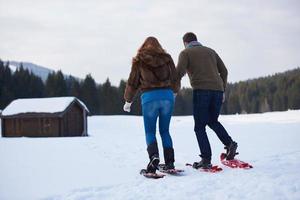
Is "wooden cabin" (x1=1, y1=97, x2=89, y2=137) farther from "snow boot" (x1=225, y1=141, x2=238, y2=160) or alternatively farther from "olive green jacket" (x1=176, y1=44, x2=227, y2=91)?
"snow boot" (x1=225, y1=141, x2=238, y2=160)

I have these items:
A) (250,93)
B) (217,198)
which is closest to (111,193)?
(217,198)

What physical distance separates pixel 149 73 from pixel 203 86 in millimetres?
1040

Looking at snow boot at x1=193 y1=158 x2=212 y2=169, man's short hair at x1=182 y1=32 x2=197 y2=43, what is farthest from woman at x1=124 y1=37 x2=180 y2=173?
man's short hair at x1=182 y1=32 x2=197 y2=43

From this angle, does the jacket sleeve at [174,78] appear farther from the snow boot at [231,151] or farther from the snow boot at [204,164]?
the snow boot at [231,151]

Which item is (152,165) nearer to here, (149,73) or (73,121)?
(149,73)

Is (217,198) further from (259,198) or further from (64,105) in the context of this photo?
(64,105)

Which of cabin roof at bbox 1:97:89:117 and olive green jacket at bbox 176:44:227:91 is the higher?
olive green jacket at bbox 176:44:227:91

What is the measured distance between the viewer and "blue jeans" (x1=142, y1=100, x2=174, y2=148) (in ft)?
18.7

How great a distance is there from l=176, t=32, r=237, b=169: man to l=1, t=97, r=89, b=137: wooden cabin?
2584 centimetres

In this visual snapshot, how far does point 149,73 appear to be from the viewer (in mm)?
5664

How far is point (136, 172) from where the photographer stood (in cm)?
586

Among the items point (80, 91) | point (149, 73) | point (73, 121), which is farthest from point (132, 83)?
point (80, 91)

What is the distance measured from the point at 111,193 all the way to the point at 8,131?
3030 centimetres

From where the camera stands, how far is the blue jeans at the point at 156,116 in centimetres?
571
